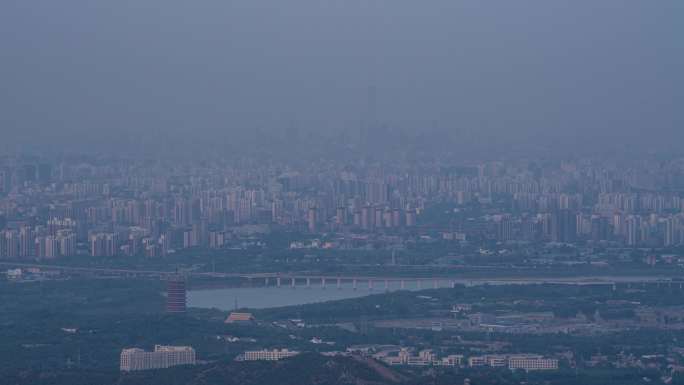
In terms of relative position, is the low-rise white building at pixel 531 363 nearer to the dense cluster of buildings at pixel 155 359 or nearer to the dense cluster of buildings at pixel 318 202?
the dense cluster of buildings at pixel 155 359

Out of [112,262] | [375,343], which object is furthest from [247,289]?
[375,343]

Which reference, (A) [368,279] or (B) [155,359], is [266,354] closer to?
(B) [155,359]

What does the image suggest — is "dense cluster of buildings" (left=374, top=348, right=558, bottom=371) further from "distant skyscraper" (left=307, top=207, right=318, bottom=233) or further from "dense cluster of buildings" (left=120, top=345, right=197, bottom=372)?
"distant skyscraper" (left=307, top=207, right=318, bottom=233)

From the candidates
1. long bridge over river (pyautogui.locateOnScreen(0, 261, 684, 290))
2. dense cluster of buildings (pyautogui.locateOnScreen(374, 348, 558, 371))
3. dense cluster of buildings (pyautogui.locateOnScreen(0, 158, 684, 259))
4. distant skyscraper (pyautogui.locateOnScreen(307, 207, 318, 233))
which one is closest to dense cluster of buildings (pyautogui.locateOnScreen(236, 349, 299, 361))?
dense cluster of buildings (pyautogui.locateOnScreen(374, 348, 558, 371))

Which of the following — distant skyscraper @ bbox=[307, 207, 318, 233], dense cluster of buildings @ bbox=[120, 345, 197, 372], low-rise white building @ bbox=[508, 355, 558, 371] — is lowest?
low-rise white building @ bbox=[508, 355, 558, 371]

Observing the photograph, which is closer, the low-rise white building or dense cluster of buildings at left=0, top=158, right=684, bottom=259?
the low-rise white building

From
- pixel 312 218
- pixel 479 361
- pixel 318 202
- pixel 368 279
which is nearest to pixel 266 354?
pixel 479 361
